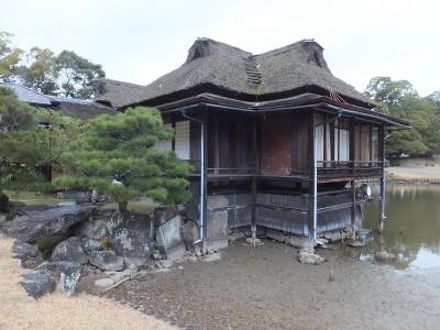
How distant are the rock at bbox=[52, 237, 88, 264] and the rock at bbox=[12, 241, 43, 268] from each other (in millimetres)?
428

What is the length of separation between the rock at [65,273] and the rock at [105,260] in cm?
114

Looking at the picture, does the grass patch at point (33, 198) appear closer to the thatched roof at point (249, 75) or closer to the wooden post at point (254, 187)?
the thatched roof at point (249, 75)

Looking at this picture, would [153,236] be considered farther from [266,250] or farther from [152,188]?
[266,250]

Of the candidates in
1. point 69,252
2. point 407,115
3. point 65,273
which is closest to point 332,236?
point 69,252

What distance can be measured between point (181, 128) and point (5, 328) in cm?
1009

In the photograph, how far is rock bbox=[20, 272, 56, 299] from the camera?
7.13 m

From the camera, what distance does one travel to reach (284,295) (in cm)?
929

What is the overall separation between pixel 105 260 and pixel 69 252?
1.04 m

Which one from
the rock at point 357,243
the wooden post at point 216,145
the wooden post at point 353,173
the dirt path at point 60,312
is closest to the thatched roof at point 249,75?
the wooden post at point 216,145

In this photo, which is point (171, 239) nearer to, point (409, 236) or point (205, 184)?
point (205, 184)

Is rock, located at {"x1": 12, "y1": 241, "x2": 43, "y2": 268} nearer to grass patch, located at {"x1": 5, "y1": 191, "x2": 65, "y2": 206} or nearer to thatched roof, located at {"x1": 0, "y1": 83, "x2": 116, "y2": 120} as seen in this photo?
grass patch, located at {"x1": 5, "y1": 191, "x2": 65, "y2": 206}

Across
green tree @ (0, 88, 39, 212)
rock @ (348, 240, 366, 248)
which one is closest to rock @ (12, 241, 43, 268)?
green tree @ (0, 88, 39, 212)

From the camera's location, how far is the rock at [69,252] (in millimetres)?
9883

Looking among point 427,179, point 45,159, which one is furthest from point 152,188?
point 427,179
